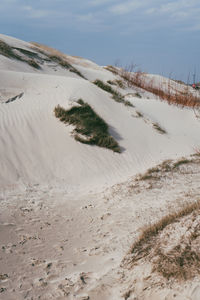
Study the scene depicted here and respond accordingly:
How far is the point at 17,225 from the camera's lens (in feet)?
14.5

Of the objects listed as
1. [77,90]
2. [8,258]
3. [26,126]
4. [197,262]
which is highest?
[77,90]

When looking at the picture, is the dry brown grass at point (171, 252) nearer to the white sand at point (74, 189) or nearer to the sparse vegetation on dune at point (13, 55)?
the white sand at point (74, 189)

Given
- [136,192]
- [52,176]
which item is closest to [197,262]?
[136,192]

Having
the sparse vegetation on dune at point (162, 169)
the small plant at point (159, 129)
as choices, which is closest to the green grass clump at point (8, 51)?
the small plant at point (159, 129)

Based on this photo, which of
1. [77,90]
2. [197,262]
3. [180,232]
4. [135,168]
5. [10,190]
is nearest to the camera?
[197,262]

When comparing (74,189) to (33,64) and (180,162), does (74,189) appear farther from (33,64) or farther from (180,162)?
(33,64)

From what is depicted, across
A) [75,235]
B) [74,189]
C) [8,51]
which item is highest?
[8,51]

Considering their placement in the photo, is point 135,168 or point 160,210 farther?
point 135,168

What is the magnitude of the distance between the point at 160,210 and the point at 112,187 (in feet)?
4.51

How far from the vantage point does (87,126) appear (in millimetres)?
7852

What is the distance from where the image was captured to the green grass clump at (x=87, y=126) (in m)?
7.74

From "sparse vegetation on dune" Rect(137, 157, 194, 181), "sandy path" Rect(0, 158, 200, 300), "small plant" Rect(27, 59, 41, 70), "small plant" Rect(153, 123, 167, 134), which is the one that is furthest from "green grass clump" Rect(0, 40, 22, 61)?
"sandy path" Rect(0, 158, 200, 300)

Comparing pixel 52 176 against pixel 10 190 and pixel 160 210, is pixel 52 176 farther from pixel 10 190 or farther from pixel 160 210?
pixel 160 210

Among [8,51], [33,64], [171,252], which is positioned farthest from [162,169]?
[8,51]
